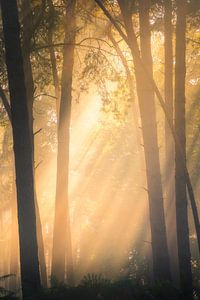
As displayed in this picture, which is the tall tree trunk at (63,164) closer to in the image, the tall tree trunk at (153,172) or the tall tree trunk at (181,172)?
the tall tree trunk at (153,172)

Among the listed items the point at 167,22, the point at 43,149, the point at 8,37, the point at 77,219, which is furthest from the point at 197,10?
the point at 77,219

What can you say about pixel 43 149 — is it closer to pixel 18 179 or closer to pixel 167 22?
pixel 167 22

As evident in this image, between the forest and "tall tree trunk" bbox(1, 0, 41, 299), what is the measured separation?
0.02 meters

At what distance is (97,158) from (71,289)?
30.6m

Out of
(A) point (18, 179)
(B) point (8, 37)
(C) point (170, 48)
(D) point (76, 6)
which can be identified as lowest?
(A) point (18, 179)

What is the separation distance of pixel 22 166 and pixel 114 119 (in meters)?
10.1

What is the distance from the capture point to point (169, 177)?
2105 centimetres

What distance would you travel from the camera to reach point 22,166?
1031 centimetres

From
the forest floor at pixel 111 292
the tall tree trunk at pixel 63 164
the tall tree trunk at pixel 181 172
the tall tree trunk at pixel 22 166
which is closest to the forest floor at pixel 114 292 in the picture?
the forest floor at pixel 111 292

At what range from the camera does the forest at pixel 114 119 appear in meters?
10.5

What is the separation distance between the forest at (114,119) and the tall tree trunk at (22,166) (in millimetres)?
19

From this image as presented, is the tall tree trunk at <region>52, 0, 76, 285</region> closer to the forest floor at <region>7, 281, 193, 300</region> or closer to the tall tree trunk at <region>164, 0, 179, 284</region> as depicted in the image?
the tall tree trunk at <region>164, 0, 179, 284</region>

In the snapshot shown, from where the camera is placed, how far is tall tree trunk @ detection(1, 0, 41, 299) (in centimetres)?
1027

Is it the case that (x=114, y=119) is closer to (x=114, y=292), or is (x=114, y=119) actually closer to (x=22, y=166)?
(x=22, y=166)
